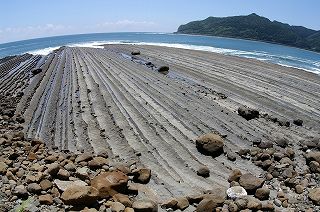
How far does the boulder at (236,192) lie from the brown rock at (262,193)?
28 cm

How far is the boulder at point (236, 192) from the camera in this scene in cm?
794

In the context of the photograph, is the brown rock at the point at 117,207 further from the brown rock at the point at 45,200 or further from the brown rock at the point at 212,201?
the brown rock at the point at 212,201

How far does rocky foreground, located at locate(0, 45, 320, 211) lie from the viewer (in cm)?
758

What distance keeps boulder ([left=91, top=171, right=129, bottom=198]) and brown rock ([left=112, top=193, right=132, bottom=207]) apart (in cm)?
9

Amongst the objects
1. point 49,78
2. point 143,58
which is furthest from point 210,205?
point 143,58

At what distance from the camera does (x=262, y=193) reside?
8.02 meters

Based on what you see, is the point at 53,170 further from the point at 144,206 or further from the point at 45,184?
the point at 144,206

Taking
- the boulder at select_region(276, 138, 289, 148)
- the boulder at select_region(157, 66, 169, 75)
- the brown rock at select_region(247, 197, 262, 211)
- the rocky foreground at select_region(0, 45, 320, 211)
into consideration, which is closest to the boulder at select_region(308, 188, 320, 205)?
the rocky foreground at select_region(0, 45, 320, 211)

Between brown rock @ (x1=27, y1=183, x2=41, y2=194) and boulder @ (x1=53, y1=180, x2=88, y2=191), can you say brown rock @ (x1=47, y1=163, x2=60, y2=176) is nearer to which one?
boulder @ (x1=53, y1=180, x2=88, y2=191)

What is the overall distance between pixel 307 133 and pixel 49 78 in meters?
16.3

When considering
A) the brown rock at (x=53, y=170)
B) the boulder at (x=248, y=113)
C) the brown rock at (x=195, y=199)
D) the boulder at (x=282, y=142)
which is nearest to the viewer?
the brown rock at (x=195, y=199)

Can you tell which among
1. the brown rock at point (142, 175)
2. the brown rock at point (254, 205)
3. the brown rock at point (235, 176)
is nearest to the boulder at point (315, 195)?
the brown rock at point (254, 205)

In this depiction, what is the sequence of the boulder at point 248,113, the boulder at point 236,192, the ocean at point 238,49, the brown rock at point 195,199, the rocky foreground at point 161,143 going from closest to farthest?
the rocky foreground at point 161,143 → the brown rock at point 195,199 → the boulder at point 236,192 → the boulder at point 248,113 → the ocean at point 238,49

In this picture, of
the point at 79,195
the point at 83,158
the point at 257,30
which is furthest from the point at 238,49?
the point at 257,30
